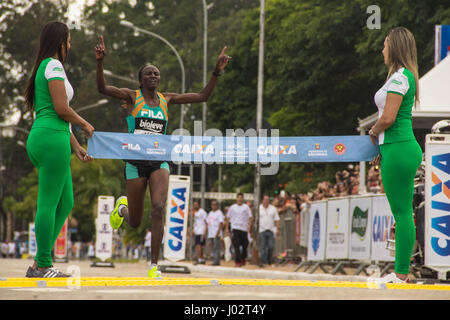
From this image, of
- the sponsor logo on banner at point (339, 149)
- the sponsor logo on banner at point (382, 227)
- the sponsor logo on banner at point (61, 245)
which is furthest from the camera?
the sponsor logo on banner at point (61, 245)

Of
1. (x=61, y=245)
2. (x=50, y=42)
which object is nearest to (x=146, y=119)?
(x=50, y=42)

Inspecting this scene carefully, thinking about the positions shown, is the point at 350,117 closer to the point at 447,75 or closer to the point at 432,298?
the point at 447,75

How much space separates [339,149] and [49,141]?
4.89 metres

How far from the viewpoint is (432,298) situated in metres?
6.09

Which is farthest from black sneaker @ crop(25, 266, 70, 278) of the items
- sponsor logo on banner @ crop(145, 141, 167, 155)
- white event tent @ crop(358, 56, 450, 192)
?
white event tent @ crop(358, 56, 450, 192)

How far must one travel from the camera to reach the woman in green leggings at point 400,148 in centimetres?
802

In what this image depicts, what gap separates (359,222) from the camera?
16.3m

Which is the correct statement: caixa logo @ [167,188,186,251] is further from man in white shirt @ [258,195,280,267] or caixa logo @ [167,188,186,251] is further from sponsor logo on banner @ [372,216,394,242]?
man in white shirt @ [258,195,280,267]

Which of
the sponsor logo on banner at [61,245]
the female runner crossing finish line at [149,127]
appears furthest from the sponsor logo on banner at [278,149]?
the sponsor logo on banner at [61,245]

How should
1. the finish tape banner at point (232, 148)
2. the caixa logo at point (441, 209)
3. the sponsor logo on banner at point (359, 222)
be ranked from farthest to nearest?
the sponsor logo on banner at point (359, 222)
the finish tape banner at point (232, 148)
the caixa logo at point (441, 209)

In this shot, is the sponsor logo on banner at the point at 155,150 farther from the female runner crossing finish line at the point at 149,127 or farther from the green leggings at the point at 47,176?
the green leggings at the point at 47,176

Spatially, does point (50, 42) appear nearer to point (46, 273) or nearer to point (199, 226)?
point (46, 273)

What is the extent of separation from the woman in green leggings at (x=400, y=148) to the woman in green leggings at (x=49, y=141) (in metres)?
2.71

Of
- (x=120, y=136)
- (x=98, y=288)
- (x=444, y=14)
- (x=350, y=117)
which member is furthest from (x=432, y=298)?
(x=350, y=117)
